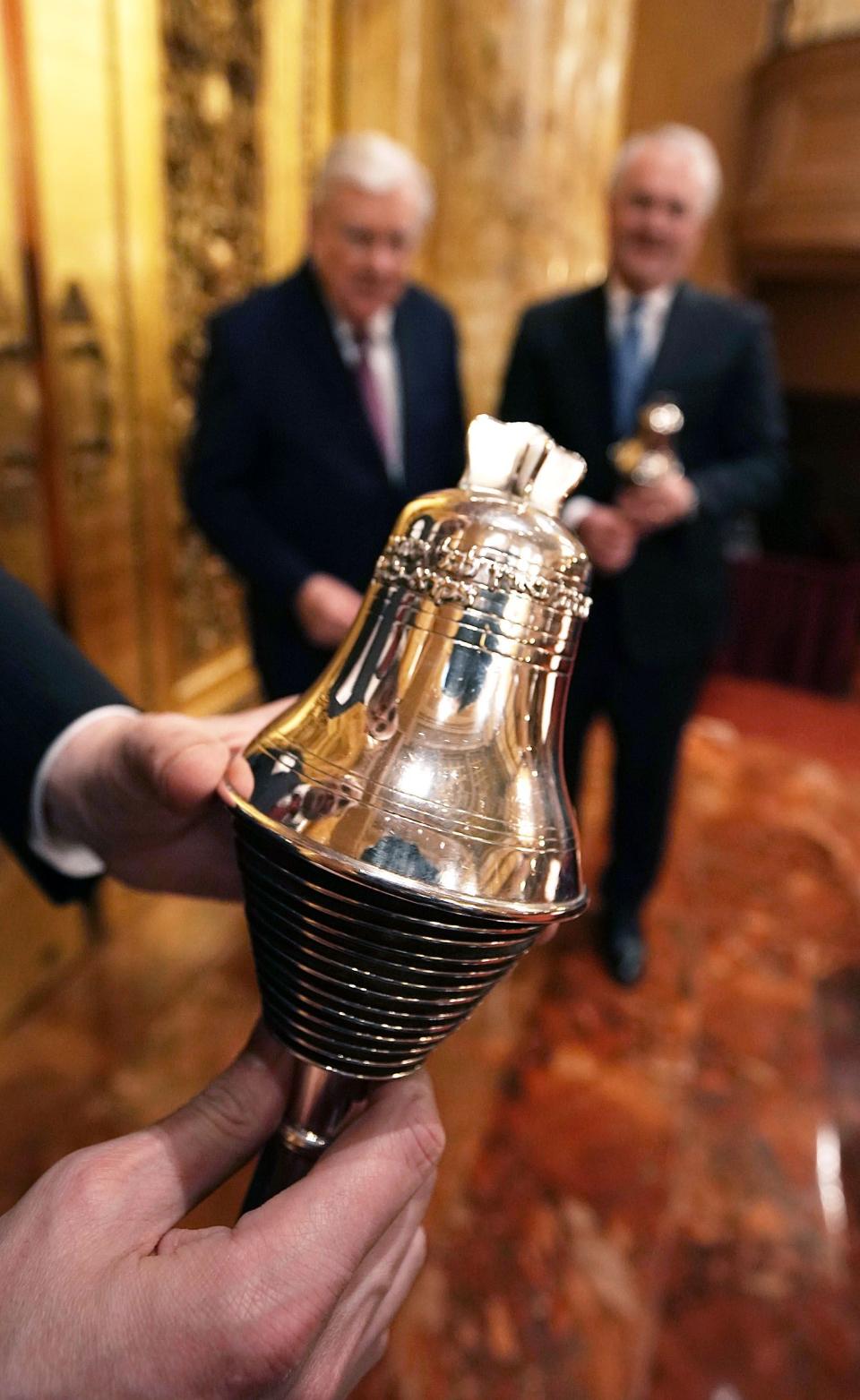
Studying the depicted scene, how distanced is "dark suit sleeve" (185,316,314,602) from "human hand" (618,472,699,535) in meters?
0.63

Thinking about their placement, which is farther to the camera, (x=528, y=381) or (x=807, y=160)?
(x=807, y=160)

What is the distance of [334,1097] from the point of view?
2.02 ft

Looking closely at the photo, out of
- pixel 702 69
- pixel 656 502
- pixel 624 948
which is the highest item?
pixel 702 69

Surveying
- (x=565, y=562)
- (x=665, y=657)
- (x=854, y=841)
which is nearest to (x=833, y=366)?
(x=854, y=841)

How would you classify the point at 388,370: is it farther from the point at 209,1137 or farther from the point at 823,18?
the point at 823,18

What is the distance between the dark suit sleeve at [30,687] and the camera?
798mm

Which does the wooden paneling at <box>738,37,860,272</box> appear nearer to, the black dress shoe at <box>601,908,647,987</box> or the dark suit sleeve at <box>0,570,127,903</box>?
the black dress shoe at <box>601,908,647,987</box>

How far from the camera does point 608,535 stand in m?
1.70

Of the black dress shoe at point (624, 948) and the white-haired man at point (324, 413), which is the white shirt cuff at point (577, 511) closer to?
the white-haired man at point (324, 413)

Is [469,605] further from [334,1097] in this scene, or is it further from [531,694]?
[334,1097]

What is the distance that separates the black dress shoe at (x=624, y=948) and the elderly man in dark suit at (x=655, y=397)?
1.84 feet

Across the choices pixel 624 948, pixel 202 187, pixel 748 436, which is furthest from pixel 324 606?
pixel 202 187

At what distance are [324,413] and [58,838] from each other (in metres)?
1.24

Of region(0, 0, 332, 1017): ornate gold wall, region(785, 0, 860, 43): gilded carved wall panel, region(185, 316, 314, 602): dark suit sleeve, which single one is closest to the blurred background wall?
region(0, 0, 332, 1017): ornate gold wall
